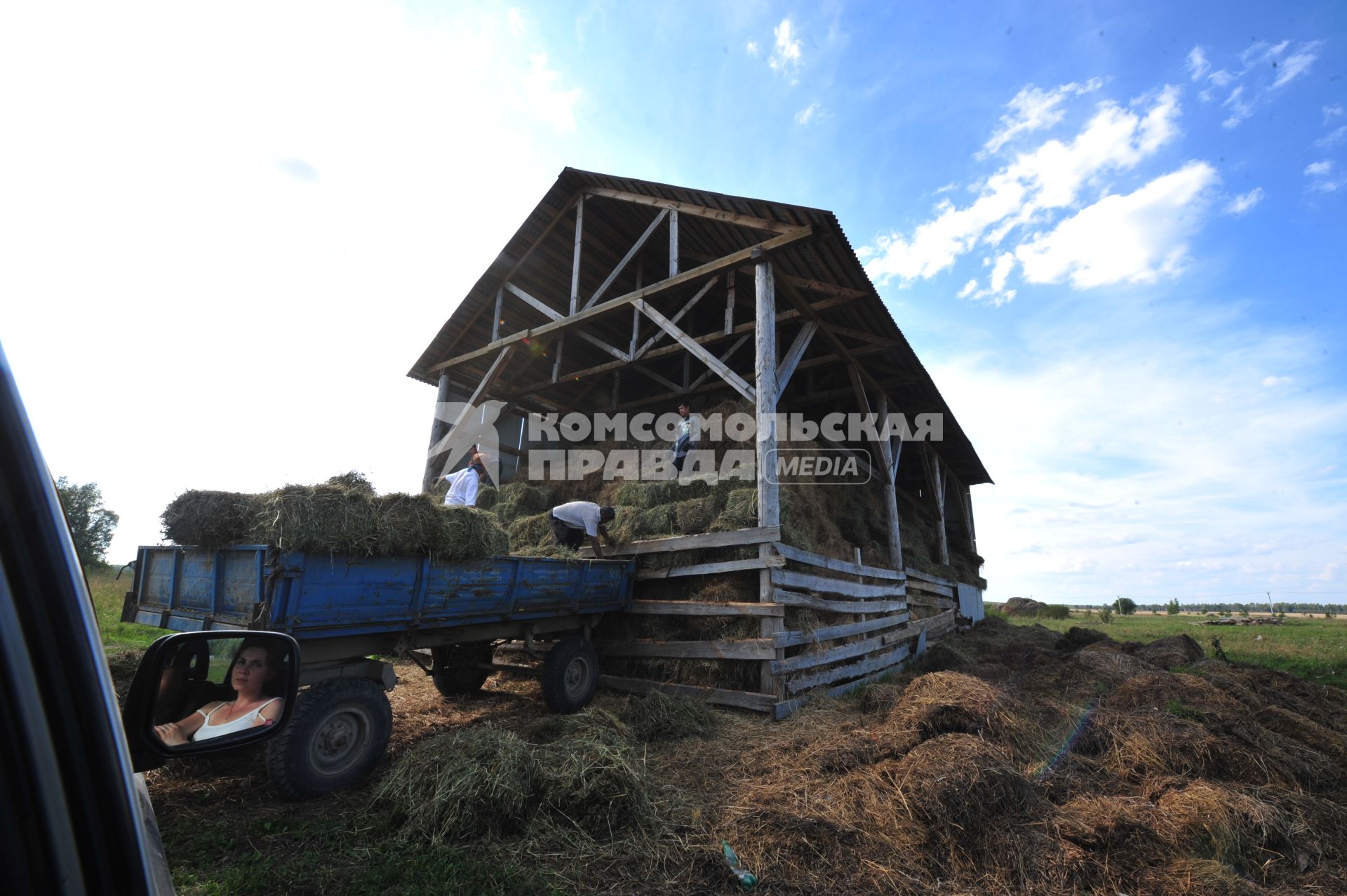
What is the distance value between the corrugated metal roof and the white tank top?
27.3 feet

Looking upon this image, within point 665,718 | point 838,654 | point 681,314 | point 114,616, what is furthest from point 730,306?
point 114,616

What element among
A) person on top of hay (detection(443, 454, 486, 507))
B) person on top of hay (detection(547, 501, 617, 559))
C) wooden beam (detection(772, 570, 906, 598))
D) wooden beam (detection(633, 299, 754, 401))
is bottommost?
wooden beam (detection(772, 570, 906, 598))

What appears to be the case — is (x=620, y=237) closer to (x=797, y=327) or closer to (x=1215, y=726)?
(x=797, y=327)

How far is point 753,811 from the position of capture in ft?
13.8

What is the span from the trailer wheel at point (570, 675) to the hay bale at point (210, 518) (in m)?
3.56

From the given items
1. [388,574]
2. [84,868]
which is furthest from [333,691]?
[84,868]

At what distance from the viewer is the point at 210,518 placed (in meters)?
4.89

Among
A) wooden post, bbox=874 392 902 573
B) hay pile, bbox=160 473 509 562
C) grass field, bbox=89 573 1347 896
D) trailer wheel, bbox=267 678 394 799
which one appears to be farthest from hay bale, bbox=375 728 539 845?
wooden post, bbox=874 392 902 573

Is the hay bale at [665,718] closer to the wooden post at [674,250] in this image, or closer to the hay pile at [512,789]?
the hay pile at [512,789]

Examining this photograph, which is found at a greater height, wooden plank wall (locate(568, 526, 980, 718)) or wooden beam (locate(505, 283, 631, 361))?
wooden beam (locate(505, 283, 631, 361))

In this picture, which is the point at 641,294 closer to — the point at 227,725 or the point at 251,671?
the point at 251,671

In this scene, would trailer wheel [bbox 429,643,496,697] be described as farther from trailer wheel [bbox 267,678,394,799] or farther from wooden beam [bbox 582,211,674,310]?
wooden beam [bbox 582,211,674,310]

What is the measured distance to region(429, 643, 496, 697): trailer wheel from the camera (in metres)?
7.07

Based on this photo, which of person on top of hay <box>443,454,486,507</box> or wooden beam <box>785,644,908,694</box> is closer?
wooden beam <box>785,644,908,694</box>
